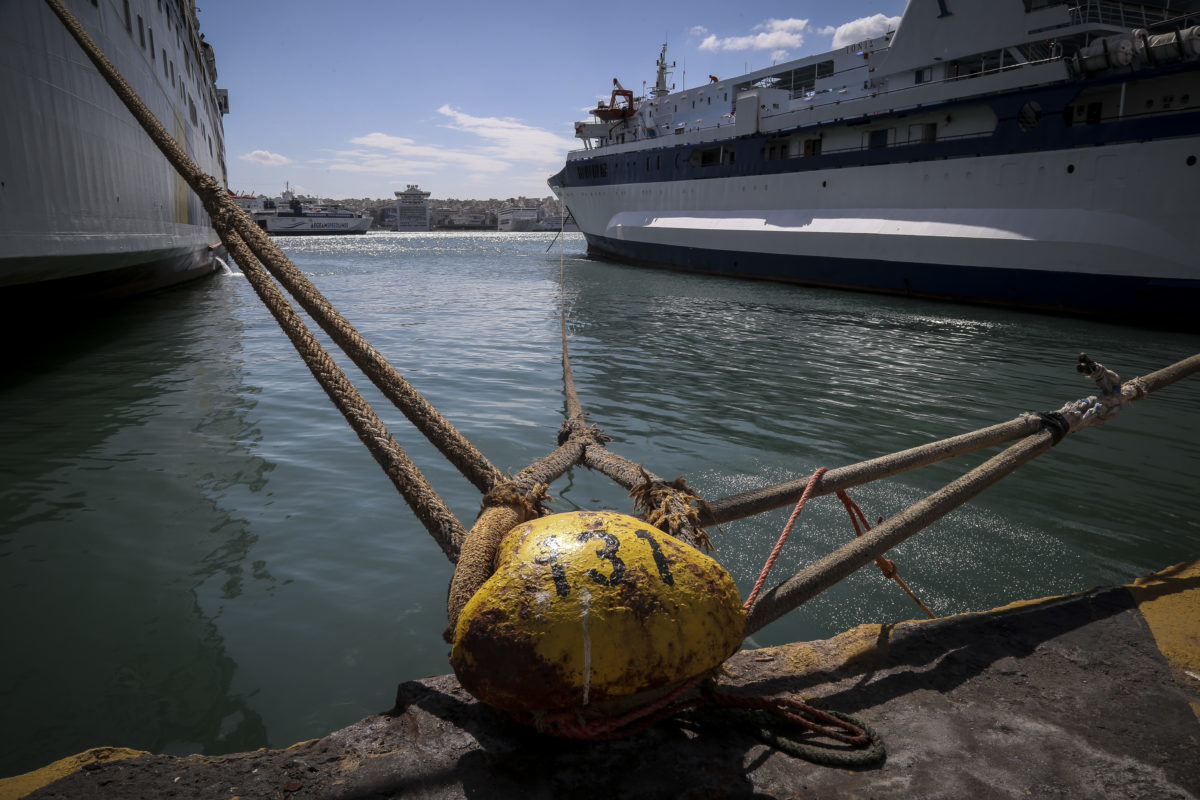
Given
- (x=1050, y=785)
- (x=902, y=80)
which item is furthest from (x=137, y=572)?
(x=902, y=80)

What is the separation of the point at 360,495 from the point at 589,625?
383 cm

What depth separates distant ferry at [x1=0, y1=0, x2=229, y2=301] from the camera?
20.7 ft

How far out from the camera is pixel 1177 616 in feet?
8.79

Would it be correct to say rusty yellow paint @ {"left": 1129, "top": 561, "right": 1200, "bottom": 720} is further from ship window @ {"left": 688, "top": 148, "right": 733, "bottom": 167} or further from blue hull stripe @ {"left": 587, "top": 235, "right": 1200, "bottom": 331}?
ship window @ {"left": 688, "top": 148, "right": 733, "bottom": 167}

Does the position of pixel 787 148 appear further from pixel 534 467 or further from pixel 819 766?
pixel 819 766

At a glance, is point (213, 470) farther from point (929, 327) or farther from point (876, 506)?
point (929, 327)

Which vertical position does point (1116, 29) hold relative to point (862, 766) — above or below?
above

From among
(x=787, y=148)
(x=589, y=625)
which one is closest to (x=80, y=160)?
(x=589, y=625)

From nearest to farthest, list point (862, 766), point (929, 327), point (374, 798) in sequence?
point (374, 798) → point (862, 766) → point (929, 327)

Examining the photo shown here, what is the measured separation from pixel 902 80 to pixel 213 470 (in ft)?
79.4

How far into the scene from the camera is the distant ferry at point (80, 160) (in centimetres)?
632

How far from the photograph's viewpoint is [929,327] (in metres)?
14.4

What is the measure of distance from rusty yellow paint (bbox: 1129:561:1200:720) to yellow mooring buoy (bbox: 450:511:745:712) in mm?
1746

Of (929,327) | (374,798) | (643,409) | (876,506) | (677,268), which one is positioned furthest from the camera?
(677,268)
